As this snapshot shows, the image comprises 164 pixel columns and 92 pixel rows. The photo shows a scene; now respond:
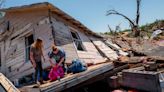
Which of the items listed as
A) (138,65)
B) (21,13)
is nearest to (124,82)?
(138,65)

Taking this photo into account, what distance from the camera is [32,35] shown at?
13984 millimetres

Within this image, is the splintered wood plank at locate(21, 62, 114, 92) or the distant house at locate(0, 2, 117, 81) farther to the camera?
the distant house at locate(0, 2, 117, 81)

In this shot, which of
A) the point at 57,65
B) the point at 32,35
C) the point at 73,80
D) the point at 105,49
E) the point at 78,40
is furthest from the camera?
the point at 105,49

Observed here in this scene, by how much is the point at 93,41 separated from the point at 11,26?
17.4 feet

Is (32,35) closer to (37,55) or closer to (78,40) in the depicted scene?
(78,40)

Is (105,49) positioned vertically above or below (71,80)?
above

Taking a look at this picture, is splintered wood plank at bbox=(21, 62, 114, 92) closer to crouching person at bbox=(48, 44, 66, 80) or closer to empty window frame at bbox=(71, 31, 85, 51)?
crouching person at bbox=(48, 44, 66, 80)

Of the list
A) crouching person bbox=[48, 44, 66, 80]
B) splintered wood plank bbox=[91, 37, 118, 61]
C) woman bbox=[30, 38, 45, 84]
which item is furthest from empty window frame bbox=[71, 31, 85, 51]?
woman bbox=[30, 38, 45, 84]

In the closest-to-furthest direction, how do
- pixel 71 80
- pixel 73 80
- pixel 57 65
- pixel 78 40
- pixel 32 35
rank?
pixel 71 80 → pixel 73 80 → pixel 57 65 → pixel 32 35 → pixel 78 40

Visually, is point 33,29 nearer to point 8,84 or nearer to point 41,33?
point 41,33

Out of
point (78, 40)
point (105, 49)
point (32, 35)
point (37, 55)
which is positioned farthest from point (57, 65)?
point (105, 49)

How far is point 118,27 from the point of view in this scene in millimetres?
30391

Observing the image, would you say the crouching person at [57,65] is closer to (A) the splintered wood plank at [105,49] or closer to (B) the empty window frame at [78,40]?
A: (B) the empty window frame at [78,40]

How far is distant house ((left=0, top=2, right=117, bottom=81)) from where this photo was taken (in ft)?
43.5
